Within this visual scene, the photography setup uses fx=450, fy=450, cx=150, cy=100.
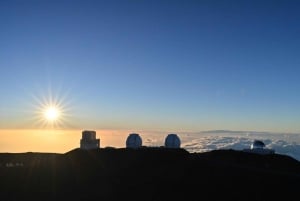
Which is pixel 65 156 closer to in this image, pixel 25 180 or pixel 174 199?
pixel 25 180

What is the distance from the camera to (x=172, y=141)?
6706 centimetres

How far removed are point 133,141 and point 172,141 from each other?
19.1 ft

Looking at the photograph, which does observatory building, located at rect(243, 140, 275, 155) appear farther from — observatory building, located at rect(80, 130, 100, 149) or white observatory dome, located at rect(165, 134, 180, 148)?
observatory building, located at rect(80, 130, 100, 149)

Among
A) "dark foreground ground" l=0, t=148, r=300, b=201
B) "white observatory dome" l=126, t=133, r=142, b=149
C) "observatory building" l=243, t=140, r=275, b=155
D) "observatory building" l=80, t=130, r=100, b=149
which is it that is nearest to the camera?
"dark foreground ground" l=0, t=148, r=300, b=201

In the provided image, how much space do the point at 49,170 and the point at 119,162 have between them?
8.68 meters

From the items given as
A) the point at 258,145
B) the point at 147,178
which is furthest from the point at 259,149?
the point at 147,178

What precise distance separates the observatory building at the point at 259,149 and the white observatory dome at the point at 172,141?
35.6 ft

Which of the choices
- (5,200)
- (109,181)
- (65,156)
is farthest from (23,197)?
(65,156)

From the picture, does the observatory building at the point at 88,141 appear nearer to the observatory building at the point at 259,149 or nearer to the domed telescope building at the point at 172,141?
the domed telescope building at the point at 172,141

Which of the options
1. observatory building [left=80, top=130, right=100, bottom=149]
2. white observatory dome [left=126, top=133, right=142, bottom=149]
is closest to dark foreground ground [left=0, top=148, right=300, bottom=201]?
white observatory dome [left=126, top=133, right=142, bottom=149]

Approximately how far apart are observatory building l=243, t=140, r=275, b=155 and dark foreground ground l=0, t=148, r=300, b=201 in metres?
6.03

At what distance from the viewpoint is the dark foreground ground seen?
42312mm

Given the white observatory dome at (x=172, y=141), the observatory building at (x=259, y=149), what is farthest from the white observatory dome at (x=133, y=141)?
the observatory building at (x=259, y=149)

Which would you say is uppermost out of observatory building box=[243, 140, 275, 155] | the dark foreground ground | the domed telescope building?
the domed telescope building
